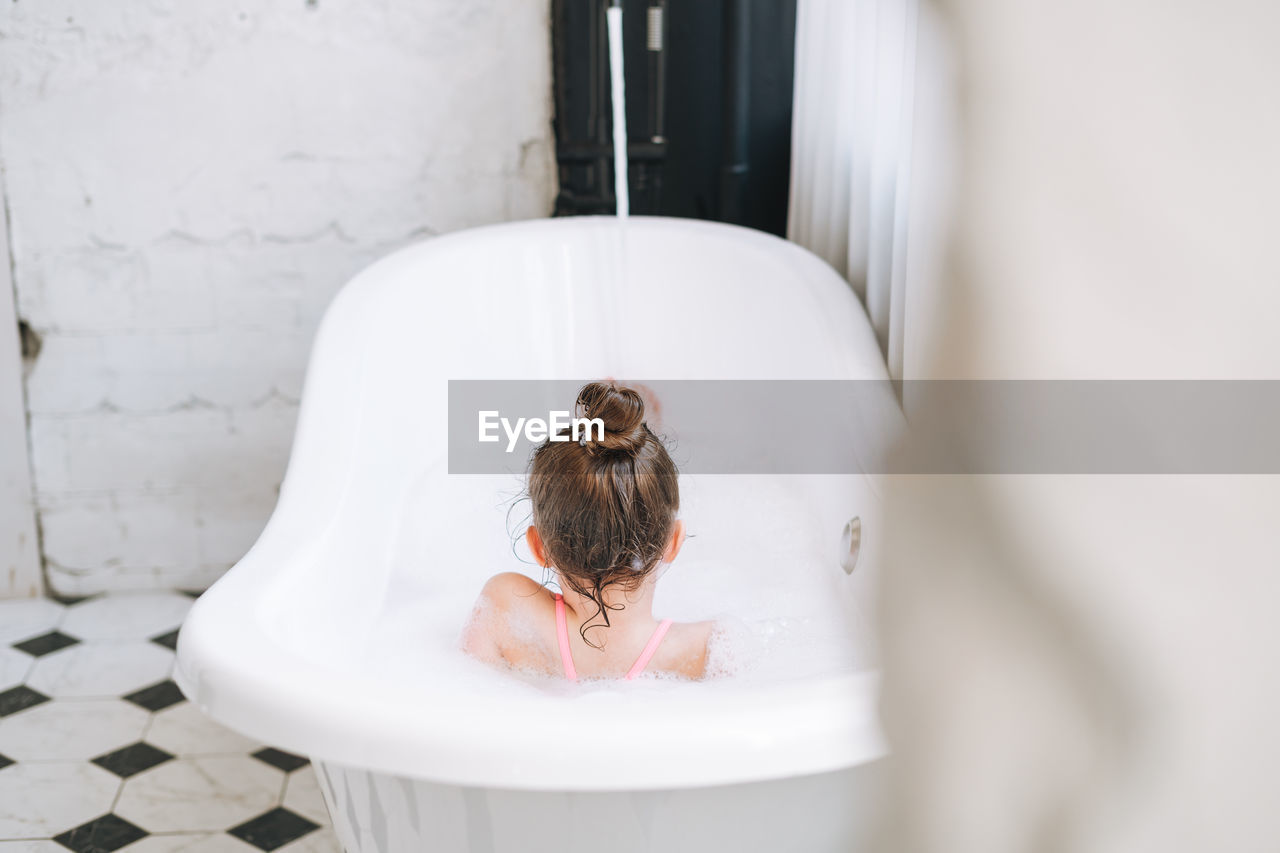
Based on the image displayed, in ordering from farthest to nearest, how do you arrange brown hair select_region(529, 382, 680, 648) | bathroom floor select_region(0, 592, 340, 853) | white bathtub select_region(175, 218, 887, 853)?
bathroom floor select_region(0, 592, 340, 853)
brown hair select_region(529, 382, 680, 648)
white bathtub select_region(175, 218, 887, 853)

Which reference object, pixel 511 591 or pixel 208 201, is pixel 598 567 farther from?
pixel 208 201

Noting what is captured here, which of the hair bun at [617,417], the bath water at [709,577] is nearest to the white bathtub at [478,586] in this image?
the bath water at [709,577]

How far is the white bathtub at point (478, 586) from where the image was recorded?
748mm

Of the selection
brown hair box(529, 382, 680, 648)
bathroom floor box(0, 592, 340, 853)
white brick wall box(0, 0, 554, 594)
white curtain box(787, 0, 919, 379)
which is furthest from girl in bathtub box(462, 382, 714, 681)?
white brick wall box(0, 0, 554, 594)

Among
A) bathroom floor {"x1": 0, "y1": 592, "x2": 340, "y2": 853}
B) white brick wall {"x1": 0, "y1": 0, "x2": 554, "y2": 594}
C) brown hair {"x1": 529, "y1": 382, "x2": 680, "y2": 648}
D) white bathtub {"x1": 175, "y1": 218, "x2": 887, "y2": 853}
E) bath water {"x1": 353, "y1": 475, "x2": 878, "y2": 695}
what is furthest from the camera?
white brick wall {"x1": 0, "y1": 0, "x2": 554, "y2": 594}

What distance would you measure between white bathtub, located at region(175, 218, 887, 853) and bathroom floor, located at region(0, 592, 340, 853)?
39 centimetres

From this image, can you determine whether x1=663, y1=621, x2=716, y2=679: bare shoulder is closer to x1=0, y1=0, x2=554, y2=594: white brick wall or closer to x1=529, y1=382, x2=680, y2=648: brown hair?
x1=529, y1=382, x2=680, y2=648: brown hair

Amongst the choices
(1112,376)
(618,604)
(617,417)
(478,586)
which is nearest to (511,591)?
(618,604)

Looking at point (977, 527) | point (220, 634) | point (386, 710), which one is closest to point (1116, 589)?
point (977, 527)

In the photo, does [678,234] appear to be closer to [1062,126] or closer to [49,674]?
[49,674]

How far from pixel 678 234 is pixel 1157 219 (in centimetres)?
201

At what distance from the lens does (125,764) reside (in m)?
1.76

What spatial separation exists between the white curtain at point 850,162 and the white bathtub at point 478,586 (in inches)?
3.5

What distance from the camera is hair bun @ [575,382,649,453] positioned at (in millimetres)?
1253
